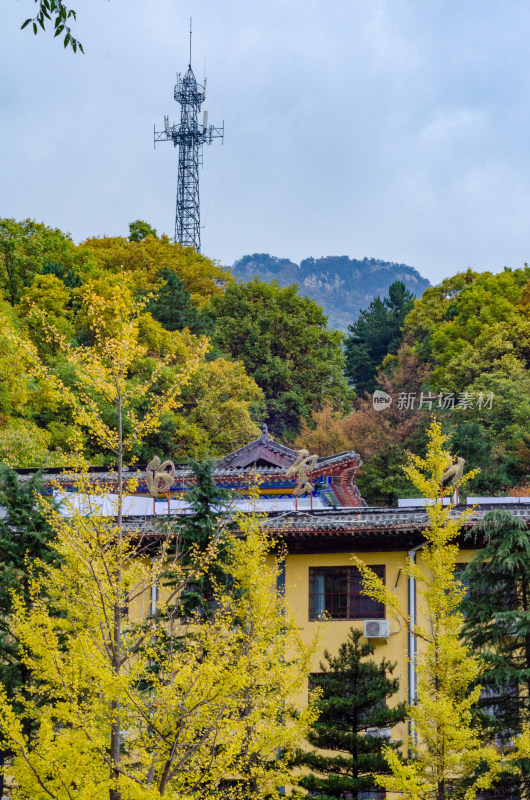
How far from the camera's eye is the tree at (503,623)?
19.9m

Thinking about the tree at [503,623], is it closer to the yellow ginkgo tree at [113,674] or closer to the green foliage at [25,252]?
the yellow ginkgo tree at [113,674]

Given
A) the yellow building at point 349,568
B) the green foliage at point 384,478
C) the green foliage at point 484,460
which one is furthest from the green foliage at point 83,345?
the yellow building at point 349,568

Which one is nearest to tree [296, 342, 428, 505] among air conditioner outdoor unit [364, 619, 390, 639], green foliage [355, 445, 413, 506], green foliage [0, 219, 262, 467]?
green foliage [355, 445, 413, 506]

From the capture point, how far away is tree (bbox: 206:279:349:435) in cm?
5906

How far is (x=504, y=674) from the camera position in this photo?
1981 cm

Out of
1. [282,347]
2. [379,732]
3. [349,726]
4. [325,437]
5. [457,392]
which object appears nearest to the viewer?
[349,726]

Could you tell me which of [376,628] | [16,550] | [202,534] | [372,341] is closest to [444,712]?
[376,628]

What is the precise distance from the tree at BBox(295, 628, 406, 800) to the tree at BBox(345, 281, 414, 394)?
49.6 metres

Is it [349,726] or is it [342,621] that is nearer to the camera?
[349,726]

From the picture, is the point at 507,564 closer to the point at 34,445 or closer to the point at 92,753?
the point at 92,753

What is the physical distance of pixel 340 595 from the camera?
25469 mm

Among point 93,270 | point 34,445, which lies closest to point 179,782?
point 34,445

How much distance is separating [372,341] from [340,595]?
48.7m

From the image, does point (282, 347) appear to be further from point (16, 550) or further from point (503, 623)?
point (503, 623)
